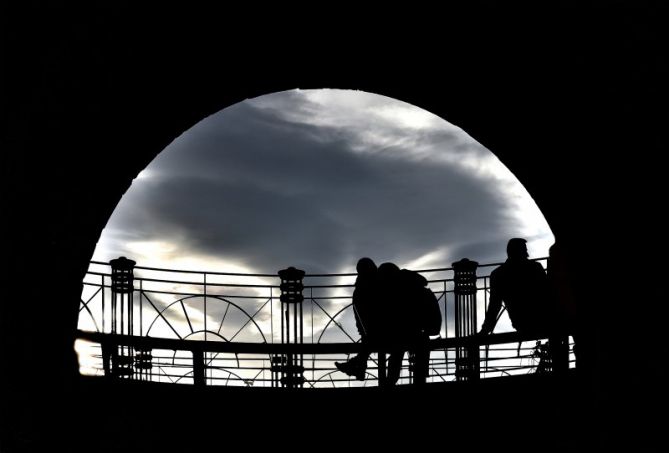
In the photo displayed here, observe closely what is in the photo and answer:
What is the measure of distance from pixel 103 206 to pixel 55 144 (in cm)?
128

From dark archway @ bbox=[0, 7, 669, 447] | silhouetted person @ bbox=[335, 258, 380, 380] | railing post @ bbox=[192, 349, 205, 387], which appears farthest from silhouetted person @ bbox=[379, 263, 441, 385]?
railing post @ bbox=[192, 349, 205, 387]

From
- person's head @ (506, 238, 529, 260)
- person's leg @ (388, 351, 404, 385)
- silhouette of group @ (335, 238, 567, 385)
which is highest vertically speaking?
person's head @ (506, 238, 529, 260)

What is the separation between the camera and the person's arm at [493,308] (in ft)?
24.1

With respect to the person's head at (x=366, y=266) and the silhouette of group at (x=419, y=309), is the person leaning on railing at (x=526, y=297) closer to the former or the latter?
the silhouette of group at (x=419, y=309)

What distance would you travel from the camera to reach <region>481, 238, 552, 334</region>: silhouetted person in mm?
7035

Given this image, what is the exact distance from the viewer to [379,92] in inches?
287

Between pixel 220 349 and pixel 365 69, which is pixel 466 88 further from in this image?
pixel 220 349

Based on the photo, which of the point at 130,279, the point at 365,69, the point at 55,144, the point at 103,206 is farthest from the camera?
the point at 130,279

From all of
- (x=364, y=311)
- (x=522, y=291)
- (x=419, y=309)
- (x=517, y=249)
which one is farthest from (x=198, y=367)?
(x=517, y=249)

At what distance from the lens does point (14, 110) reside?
4219mm

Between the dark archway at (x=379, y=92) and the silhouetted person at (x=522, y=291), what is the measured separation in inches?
31.8

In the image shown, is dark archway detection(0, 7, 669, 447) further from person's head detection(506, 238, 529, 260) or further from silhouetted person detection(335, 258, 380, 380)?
silhouetted person detection(335, 258, 380, 380)

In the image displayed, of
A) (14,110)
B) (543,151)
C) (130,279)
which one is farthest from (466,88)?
(130,279)

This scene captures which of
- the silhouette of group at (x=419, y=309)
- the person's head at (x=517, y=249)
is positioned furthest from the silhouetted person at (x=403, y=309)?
the person's head at (x=517, y=249)
